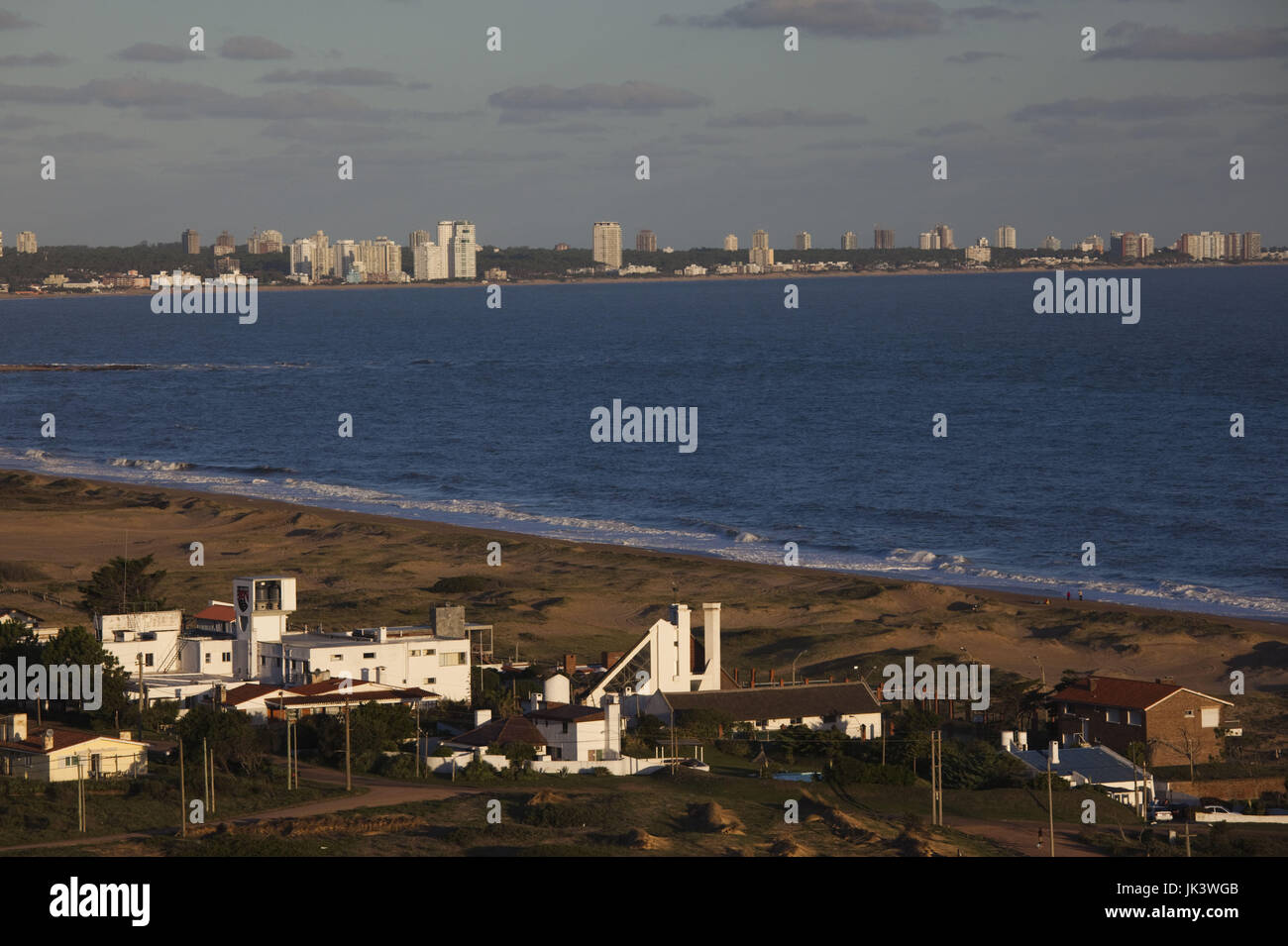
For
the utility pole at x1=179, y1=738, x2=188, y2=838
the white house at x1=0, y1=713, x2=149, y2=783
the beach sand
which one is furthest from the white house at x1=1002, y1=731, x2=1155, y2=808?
the white house at x1=0, y1=713, x2=149, y2=783

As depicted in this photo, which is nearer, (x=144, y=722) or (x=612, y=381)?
(x=144, y=722)

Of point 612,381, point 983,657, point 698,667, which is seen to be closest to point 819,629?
point 983,657

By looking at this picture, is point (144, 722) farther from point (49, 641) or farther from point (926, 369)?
point (926, 369)

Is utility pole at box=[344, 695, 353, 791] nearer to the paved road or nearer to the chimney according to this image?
the paved road

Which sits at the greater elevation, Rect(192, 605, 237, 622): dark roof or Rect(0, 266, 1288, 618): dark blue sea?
Rect(0, 266, 1288, 618): dark blue sea

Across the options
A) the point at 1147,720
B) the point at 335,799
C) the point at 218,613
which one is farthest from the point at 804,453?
the point at 335,799

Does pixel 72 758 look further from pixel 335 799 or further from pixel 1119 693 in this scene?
pixel 1119 693

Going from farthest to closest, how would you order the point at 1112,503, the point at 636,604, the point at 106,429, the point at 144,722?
the point at 106,429
the point at 1112,503
the point at 636,604
the point at 144,722
